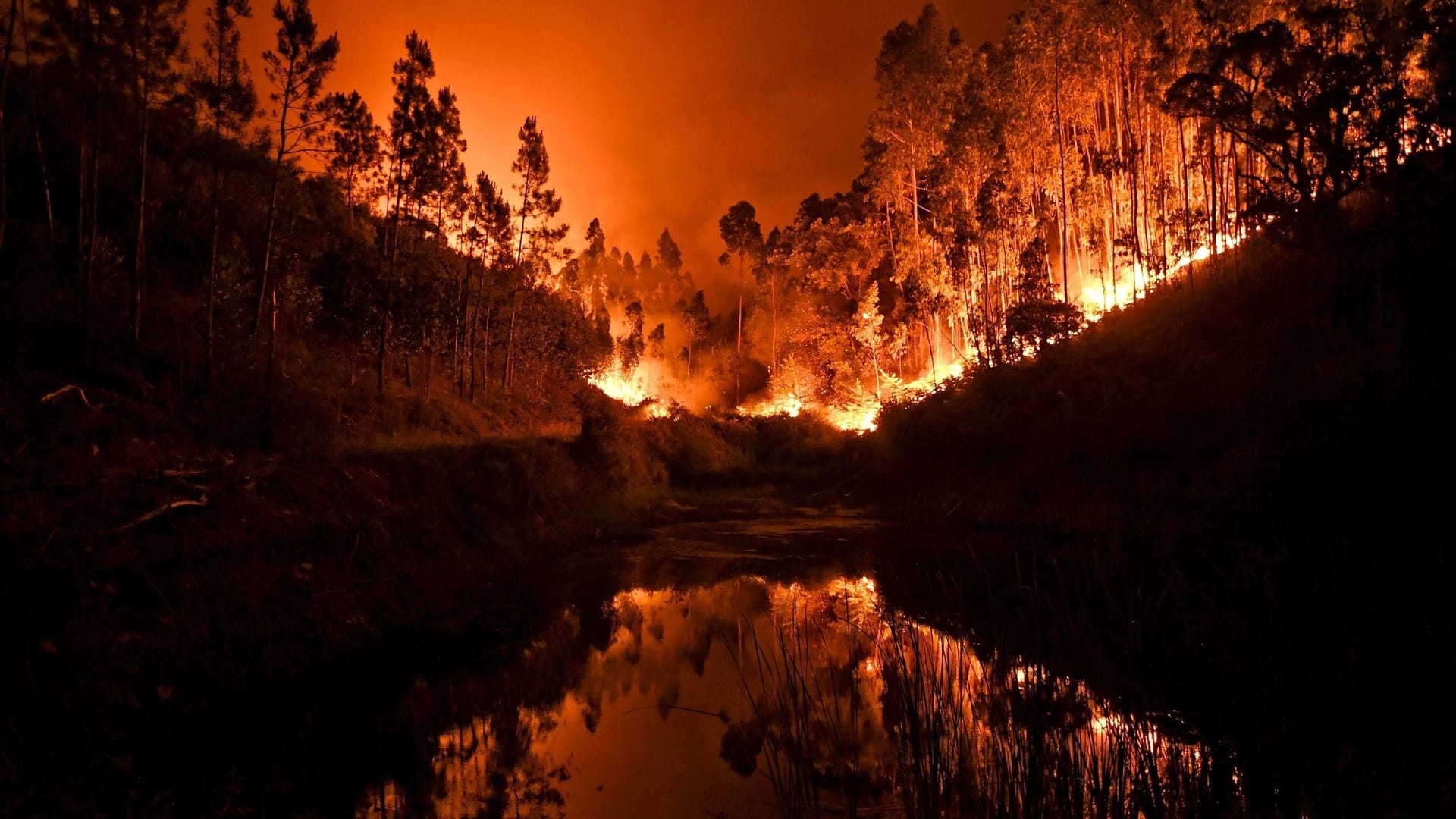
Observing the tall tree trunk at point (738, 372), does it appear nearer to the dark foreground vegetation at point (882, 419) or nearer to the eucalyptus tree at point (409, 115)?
the dark foreground vegetation at point (882, 419)

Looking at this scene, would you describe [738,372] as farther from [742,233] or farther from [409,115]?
[409,115]

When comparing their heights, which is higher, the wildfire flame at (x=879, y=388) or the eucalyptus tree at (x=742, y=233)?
the eucalyptus tree at (x=742, y=233)

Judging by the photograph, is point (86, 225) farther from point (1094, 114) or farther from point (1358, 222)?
point (1094, 114)

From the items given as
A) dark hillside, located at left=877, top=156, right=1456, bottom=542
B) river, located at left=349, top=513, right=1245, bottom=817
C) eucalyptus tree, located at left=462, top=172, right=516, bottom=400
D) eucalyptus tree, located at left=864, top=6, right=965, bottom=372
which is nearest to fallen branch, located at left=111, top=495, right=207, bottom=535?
river, located at left=349, top=513, right=1245, bottom=817

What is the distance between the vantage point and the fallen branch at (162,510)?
820 cm

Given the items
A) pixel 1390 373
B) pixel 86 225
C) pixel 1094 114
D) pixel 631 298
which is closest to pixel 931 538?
pixel 1390 373

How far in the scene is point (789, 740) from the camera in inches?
171

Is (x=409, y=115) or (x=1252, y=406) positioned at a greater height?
(x=409, y=115)

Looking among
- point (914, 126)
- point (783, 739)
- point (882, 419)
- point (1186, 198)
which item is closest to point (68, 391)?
point (783, 739)

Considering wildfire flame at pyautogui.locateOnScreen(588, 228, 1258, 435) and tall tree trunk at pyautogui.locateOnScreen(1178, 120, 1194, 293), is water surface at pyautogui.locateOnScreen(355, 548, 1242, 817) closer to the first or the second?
tall tree trunk at pyautogui.locateOnScreen(1178, 120, 1194, 293)

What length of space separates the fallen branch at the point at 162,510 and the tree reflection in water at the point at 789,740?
15.2 ft

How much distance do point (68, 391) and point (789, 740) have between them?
14386mm

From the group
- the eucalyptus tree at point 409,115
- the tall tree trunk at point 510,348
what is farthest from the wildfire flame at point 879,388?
the eucalyptus tree at point 409,115

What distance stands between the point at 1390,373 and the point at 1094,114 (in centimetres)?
2322
